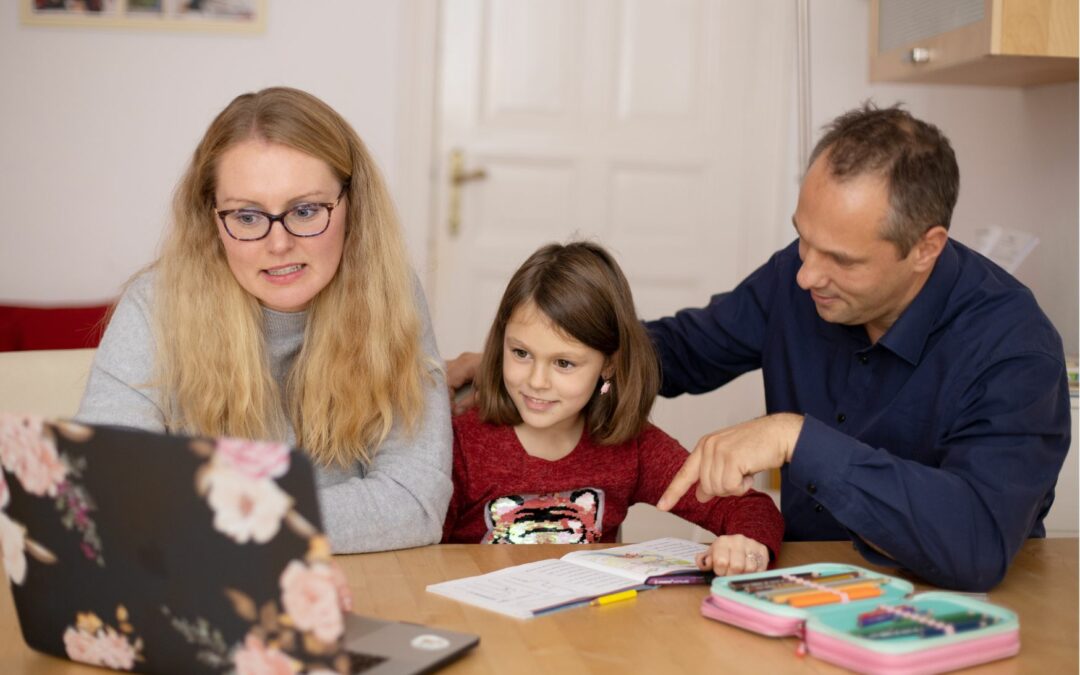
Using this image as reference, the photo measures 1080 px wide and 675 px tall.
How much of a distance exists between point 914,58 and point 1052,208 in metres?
0.96

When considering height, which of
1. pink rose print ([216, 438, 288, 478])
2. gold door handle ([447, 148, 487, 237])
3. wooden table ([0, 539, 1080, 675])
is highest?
gold door handle ([447, 148, 487, 237])

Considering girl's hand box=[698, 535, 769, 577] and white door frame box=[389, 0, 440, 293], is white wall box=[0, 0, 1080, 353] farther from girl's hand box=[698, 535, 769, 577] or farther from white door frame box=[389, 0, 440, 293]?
girl's hand box=[698, 535, 769, 577]

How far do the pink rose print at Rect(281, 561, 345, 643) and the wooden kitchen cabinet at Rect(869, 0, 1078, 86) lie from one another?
7.95 ft

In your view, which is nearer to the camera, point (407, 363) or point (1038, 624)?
point (1038, 624)

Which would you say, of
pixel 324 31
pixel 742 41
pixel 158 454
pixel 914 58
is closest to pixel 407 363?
pixel 158 454

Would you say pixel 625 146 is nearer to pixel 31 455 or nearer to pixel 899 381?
pixel 899 381

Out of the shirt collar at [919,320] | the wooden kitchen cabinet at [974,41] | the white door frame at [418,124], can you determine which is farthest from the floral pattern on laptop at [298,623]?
the white door frame at [418,124]

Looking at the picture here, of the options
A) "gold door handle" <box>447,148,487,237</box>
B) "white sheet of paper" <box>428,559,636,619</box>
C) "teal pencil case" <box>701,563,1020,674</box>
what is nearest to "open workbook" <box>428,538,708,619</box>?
"white sheet of paper" <box>428,559,636,619</box>

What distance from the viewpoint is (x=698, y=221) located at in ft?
13.2

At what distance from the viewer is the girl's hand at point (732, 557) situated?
1.51 m

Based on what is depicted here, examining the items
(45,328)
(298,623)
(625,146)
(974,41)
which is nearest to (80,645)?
(298,623)

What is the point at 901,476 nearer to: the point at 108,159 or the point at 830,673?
the point at 830,673

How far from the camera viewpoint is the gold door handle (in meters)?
3.91

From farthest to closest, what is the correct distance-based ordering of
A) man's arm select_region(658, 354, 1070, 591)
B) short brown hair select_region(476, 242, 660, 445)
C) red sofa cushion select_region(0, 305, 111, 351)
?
red sofa cushion select_region(0, 305, 111, 351), short brown hair select_region(476, 242, 660, 445), man's arm select_region(658, 354, 1070, 591)
